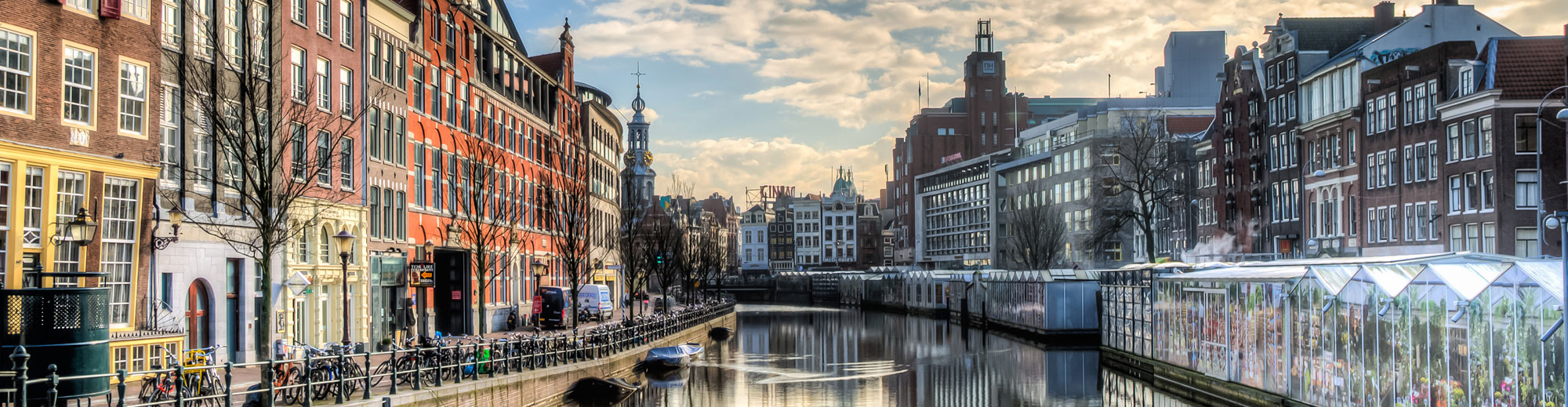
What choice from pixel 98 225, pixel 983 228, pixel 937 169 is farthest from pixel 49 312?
pixel 937 169

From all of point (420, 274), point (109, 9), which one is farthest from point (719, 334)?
point (109, 9)

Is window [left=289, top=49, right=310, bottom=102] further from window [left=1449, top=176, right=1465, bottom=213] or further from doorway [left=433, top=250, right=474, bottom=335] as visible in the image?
window [left=1449, top=176, right=1465, bottom=213]

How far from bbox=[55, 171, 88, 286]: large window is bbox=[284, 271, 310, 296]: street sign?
258 inches

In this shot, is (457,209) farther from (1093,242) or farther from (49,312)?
(1093,242)

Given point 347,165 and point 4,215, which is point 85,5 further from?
point 347,165

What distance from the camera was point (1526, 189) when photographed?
54125 millimetres

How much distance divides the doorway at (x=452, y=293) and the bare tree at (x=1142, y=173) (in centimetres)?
3857

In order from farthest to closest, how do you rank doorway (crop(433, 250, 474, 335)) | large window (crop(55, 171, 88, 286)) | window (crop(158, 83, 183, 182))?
doorway (crop(433, 250, 474, 335))
window (crop(158, 83, 183, 182))
large window (crop(55, 171, 88, 286))

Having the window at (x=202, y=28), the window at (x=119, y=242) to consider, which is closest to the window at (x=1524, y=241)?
the window at (x=202, y=28)

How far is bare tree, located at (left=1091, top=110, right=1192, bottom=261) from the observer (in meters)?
78.4

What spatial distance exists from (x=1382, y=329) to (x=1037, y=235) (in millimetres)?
86176

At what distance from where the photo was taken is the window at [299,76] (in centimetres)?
3738

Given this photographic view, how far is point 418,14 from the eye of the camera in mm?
48781

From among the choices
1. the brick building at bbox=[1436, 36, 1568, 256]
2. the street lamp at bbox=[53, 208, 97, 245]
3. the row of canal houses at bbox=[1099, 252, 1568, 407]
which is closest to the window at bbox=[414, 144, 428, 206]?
the street lamp at bbox=[53, 208, 97, 245]
